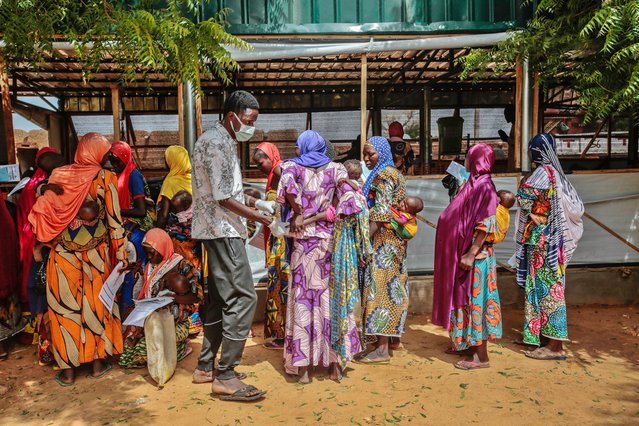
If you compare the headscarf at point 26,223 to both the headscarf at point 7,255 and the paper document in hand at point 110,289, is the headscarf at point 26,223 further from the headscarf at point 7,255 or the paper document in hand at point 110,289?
the paper document in hand at point 110,289

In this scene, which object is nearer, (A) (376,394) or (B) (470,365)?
(A) (376,394)

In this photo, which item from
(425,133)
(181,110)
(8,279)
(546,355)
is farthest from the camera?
(425,133)

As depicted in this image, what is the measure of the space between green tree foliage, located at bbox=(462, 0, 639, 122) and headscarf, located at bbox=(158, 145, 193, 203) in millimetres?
3178

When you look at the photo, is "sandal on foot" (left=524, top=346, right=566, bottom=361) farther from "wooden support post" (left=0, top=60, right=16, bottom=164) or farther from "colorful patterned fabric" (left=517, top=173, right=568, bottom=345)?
"wooden support post" (left=0, top=60, right=16, bottom=164)

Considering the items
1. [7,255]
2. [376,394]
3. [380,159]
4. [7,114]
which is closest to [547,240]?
[380,159]

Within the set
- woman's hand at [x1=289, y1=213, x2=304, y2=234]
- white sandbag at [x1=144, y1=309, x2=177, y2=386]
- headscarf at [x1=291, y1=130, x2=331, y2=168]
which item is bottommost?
white sandbag at [x1=144, y1=309, x2=177, y2=386]

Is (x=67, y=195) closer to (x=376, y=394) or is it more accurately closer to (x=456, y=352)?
(x=376, y=394)

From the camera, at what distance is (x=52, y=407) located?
3.67m

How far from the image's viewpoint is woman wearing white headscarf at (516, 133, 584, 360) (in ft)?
14.6

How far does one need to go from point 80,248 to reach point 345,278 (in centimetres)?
207

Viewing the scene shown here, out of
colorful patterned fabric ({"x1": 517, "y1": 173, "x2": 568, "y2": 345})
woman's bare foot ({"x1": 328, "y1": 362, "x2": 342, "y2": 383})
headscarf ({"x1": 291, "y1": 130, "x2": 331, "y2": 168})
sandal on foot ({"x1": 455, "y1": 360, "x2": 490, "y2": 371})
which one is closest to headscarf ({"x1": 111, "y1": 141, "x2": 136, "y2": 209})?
headscarf ({"x1": 291, "y1": 130, "x2": 331, "y2": 168})

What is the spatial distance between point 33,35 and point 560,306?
15.4ft

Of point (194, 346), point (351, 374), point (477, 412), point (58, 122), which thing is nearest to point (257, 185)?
point (194, 346)

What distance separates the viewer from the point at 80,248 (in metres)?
4.09
